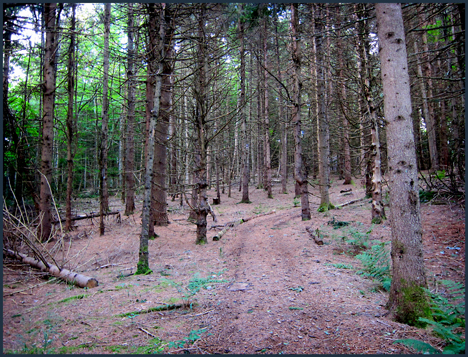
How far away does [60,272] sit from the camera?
224 inches

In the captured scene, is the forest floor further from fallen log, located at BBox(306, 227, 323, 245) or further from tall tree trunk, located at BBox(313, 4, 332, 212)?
tall tree trunk, located at BBox(313, 4, 332, 212)

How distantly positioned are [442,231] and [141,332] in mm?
7060

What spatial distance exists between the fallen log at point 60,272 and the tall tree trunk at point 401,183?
5.15 meters

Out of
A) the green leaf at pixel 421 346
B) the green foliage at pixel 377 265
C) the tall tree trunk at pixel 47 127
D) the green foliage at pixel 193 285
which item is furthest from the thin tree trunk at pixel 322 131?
Answer: the tall tree trunk at pixel 47 127

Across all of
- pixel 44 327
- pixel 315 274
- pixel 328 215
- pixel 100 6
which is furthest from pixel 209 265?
pixel 100 6

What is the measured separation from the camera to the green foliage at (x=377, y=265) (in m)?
5.31

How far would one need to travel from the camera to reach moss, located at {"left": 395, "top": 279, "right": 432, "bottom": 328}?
3373 mm

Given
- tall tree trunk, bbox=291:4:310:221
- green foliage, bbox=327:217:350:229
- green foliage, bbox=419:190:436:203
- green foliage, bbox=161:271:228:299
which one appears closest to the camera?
green foliage, bbox=161:271:228:299

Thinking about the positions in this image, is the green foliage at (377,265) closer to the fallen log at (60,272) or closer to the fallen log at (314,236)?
the fallen log at (314,236)

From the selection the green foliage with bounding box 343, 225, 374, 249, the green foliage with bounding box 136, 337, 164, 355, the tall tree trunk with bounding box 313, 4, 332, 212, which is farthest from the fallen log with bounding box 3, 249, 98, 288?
Answer: the tall tree trunk with bounding box 313, 4, 332, 212

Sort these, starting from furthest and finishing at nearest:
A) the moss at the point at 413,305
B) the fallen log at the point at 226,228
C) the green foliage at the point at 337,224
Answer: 1. the fallen log at the point at 226,228
2. the green foliage at the point at 337,224
3. the moss at the point at 413,305

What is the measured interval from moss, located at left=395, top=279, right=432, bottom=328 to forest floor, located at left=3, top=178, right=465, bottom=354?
0.13 meters

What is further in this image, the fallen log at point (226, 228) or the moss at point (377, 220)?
the fallen log at point (226, 228)

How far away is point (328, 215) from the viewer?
38.4 ft
